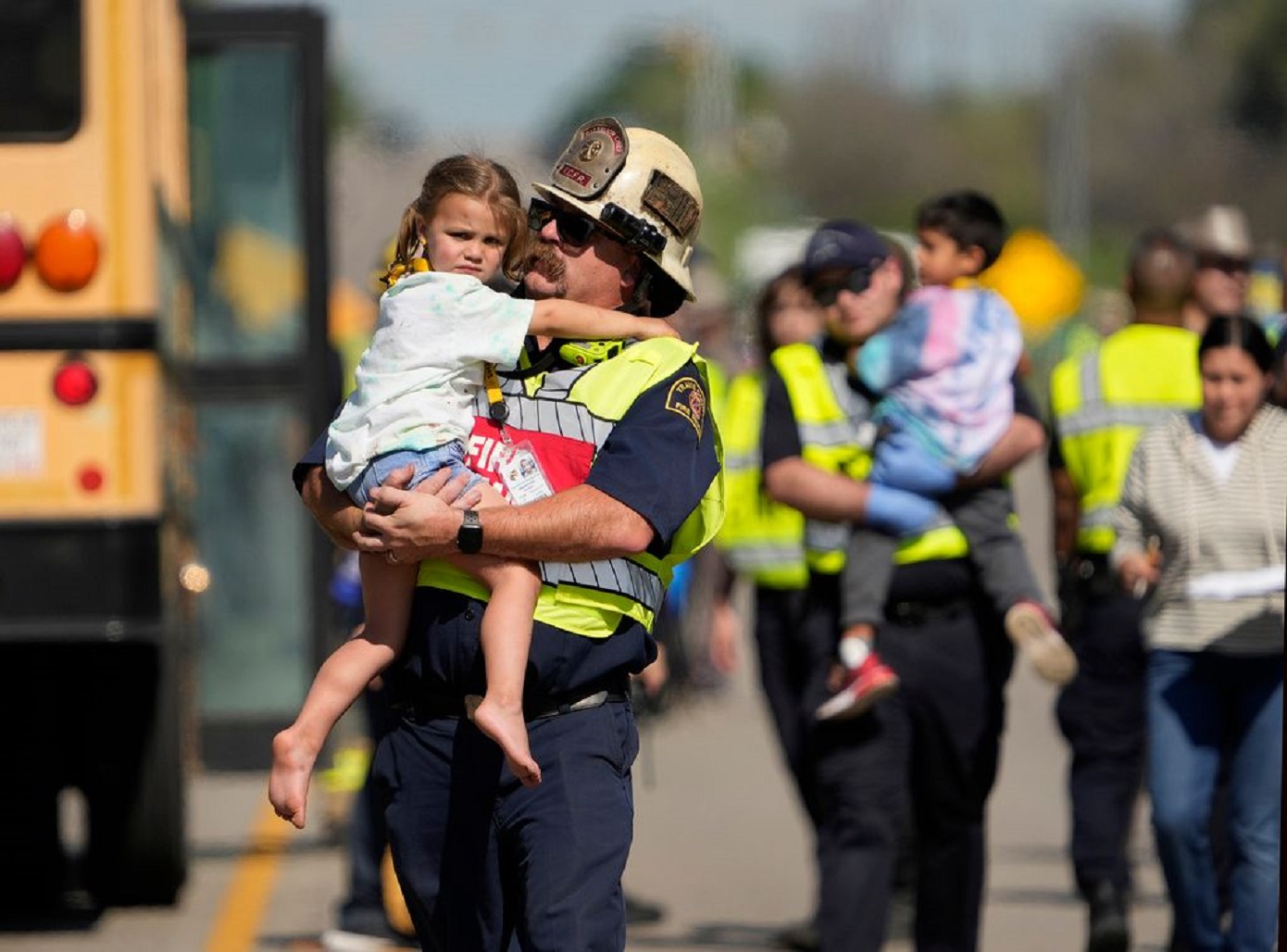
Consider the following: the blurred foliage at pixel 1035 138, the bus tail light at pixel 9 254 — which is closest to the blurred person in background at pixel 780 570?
the bus tail light at pixel 9 254

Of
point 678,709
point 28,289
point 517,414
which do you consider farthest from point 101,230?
point 678,709

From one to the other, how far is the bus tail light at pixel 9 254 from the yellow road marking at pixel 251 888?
2099 millimetres

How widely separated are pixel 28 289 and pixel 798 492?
2603 mm

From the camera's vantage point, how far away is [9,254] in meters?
8.04

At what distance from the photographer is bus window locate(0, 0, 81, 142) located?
320 inches

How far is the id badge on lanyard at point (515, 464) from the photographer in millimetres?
4543

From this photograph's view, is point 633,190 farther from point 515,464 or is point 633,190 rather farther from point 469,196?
point 515,464

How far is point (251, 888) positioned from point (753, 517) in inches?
84.8

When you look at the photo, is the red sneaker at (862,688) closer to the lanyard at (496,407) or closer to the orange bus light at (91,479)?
the lanyard at (496,407)

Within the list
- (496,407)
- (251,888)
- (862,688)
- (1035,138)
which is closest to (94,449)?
(251,888)

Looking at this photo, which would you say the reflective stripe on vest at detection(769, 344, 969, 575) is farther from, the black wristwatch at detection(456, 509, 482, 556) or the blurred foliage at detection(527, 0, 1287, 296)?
the blurred foliage at detection(527, 0, 1287, 296)

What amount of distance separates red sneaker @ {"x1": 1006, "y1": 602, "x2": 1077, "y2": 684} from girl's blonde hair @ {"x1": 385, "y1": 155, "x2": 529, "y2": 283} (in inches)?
90.1

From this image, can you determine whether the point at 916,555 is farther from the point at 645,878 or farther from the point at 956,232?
the point at 645,878

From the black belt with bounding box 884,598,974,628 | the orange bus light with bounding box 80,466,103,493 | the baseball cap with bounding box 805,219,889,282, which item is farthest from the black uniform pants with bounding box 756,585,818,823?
the orange bus light with bounding box 80,466,103,493
